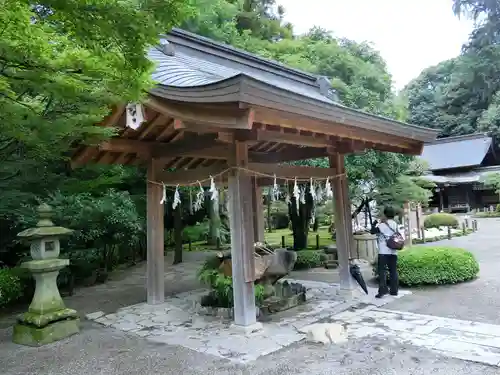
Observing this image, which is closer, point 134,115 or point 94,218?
point 134,115

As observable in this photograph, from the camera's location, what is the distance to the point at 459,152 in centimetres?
3316

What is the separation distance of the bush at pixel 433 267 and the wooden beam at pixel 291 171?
2218 millimetres

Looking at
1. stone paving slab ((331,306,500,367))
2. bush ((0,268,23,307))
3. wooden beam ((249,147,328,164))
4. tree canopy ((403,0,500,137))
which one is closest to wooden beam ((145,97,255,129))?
stone paving slab ((331,306,500,367))

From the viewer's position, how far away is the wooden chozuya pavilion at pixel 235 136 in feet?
14.4

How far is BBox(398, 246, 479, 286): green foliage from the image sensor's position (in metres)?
7.27

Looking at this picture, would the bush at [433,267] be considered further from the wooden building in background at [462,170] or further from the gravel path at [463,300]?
the wooden building in background at [462,170]

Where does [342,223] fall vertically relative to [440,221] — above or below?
above

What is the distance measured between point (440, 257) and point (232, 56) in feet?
19.2

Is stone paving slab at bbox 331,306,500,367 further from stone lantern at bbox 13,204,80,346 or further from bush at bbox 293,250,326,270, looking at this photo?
bush at bbox 293,250,326,270

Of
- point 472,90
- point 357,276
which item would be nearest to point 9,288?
point 357,276

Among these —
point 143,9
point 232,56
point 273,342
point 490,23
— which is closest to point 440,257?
point 273,342

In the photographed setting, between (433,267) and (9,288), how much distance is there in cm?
758

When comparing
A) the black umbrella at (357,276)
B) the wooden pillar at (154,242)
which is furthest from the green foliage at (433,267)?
the wooden pillar at (154,242)

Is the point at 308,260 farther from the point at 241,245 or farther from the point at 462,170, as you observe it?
the point at 462,170
